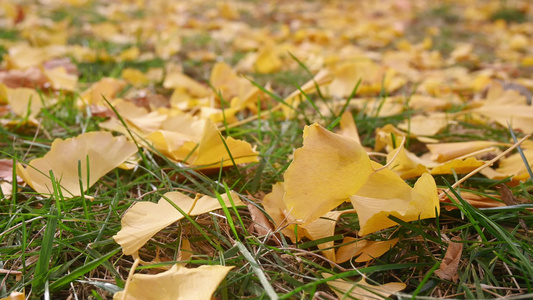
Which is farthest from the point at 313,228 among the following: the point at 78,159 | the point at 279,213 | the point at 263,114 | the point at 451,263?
the point at 263,114

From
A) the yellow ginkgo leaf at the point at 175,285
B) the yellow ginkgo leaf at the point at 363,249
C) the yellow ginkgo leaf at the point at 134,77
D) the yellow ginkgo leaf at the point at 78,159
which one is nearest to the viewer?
the yellow ginkgo leaf at the point at 175,285

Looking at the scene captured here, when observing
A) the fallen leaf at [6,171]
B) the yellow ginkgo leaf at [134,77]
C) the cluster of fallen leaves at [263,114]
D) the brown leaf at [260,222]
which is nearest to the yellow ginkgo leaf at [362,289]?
the cluster of fallen leaves at [263,114]

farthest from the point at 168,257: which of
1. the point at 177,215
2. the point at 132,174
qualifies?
the point at 132,174

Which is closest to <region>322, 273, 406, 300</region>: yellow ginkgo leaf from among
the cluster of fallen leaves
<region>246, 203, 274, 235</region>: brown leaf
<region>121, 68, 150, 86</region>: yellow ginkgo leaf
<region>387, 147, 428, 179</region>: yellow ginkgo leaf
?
the cluster of fallen leaves

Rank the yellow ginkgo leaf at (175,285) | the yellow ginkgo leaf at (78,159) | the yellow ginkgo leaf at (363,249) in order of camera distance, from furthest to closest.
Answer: the yellow ginkgo leaf at (78,159) < the yellow ginkgo leaf at (363,249) < the yellow ginkgo leaf at (175,285)

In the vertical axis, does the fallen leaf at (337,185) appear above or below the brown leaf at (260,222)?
above

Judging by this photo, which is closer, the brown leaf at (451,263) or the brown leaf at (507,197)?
the brown leaf at (451,263)

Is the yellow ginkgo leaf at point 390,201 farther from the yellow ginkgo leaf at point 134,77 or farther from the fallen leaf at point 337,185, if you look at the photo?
the yellow ginkgo leaf at point 134,77
